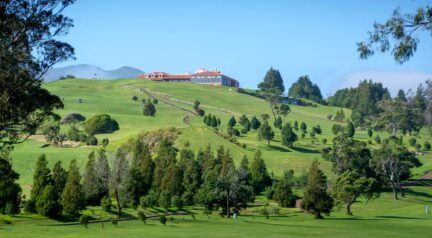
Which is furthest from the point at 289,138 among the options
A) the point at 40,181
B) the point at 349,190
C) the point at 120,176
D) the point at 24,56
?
the point at 24,56

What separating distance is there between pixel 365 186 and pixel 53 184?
160 feet

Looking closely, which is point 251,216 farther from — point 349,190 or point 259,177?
point 259,177

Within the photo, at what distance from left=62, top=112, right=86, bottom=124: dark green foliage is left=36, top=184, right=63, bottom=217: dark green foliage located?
108791 mm

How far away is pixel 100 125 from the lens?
16662 cm

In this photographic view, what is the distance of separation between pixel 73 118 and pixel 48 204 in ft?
376

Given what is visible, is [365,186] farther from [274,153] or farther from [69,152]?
[69,152]

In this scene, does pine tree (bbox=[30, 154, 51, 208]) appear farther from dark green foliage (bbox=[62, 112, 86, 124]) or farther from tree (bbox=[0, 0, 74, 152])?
dark green foliage (bbox=[62, 112, 86, 124])

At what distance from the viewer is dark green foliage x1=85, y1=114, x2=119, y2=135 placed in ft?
538

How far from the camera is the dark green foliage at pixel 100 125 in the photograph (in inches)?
6452

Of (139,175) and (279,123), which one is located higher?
(279,123)

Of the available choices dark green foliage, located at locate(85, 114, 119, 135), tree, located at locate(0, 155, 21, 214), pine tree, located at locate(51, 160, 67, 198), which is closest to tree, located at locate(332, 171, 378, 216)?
pine tree, located at locate(51, 160, 67, 198)

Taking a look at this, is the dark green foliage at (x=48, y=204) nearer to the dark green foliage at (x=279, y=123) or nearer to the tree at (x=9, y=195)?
the tree at (x=9, y=195)

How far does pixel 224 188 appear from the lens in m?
88.4

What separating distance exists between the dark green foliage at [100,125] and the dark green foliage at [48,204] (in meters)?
86.0
